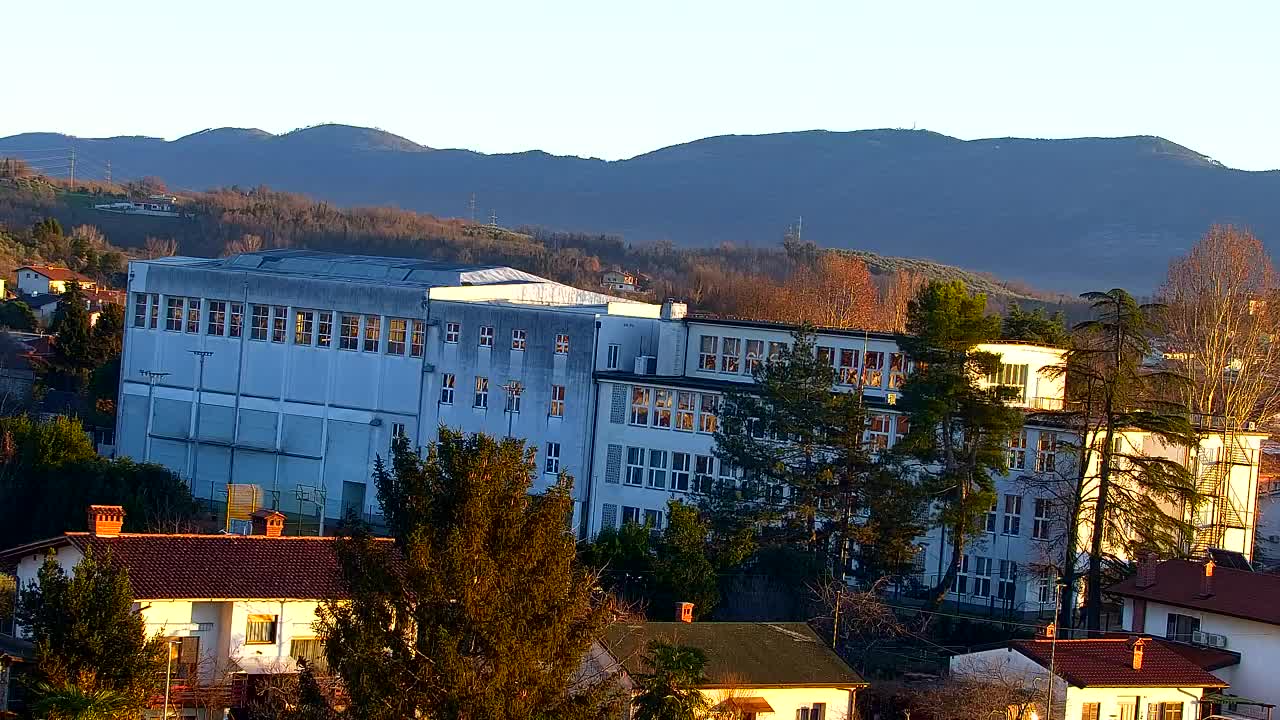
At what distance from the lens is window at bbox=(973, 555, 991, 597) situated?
149ft

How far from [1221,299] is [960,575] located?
815 inches

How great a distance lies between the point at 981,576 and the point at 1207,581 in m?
8.45

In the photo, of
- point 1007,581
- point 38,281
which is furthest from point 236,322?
point 38,281

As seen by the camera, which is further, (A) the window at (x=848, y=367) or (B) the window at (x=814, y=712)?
(A) the window at (x=848, y=367)

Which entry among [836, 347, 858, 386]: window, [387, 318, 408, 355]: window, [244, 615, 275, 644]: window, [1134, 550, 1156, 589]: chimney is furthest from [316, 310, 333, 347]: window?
[1134, 550, 1156, 589]: chimney

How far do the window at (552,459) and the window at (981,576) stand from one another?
13.4 meters

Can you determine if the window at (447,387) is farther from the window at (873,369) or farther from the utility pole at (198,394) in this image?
the window at (873,369)

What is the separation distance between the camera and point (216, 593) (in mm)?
29547

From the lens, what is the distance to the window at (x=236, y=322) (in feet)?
194

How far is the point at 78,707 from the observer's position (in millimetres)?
23891

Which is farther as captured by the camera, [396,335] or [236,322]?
[236,322]

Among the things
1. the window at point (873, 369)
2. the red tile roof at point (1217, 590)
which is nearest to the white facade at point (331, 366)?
the window at point (873, 369)

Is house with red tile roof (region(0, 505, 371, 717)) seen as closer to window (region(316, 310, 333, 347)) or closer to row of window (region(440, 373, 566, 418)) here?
row of window (region(440, 373, 566, 418))

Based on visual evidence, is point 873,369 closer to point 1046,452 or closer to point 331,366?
point 1046,452
